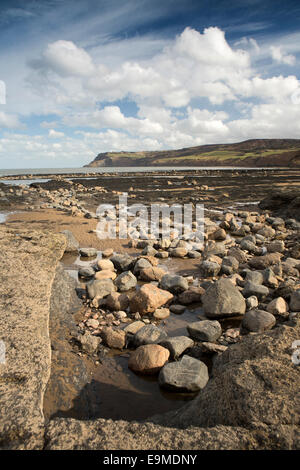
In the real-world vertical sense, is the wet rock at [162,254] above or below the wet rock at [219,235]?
below

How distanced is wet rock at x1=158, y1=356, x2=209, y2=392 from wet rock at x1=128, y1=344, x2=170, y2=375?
261 mm

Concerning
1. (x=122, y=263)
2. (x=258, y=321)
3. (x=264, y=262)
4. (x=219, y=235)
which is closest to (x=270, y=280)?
(x=264, y=262)

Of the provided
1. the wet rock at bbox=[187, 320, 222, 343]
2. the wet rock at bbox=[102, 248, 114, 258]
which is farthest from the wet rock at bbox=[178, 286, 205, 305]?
the wet rock at bbox=[102, 248, 114, 258]

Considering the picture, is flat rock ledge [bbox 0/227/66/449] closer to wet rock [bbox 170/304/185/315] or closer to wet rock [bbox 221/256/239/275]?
wet rock [bbox 170/304/185/315]

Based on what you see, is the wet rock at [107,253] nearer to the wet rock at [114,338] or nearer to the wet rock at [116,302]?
the wet rock at [116,302]

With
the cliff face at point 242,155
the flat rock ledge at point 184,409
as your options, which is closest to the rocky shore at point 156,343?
the flat rock ledge at point 184,409

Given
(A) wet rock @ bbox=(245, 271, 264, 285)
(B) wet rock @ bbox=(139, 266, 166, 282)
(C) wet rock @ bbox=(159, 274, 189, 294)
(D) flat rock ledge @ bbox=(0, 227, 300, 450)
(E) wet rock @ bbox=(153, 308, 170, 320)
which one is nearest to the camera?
(D) flat rock ledge @ bbox=(0, 227, 300, 450)

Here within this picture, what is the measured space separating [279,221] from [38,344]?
14834 millimetres

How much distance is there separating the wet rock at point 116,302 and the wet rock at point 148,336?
1246 mm

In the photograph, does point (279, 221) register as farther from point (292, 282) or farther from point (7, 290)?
point (7, 290)

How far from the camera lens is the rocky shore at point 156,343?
2.12 metres

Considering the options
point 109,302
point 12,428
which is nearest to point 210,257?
point 109,302

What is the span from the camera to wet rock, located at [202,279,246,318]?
567 centimetres

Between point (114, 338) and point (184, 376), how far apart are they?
5.08ft
